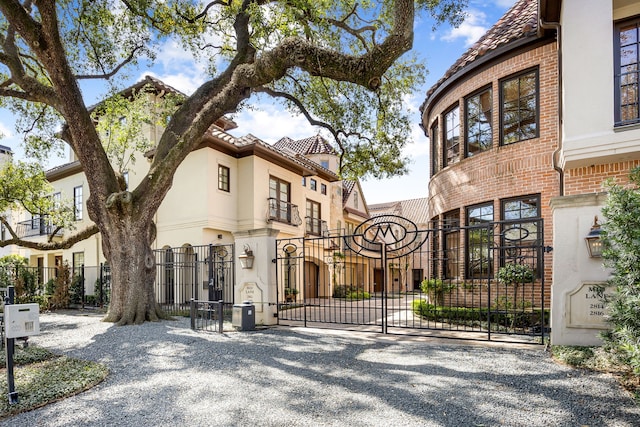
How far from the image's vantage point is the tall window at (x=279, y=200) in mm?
19719

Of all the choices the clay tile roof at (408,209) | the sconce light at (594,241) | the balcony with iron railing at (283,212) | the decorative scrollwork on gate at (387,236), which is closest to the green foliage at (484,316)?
the decorative scrollwork on gate at (387,236)

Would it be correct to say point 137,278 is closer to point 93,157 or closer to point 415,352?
point 93,157

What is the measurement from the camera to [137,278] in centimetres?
1047

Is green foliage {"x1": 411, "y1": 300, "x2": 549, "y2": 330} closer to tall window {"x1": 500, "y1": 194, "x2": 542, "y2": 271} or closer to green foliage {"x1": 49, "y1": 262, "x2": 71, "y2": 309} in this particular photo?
tall window {"x1": 500, "y1": 194, "x2": 542, "y2": 271}

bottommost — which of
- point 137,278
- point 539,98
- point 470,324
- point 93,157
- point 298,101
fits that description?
point 470,324

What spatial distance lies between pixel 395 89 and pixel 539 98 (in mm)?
3967

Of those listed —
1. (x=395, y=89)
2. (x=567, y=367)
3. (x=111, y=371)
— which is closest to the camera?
(x=567, y=367)

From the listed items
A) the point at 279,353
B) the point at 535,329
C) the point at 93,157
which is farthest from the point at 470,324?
the point at 93,157

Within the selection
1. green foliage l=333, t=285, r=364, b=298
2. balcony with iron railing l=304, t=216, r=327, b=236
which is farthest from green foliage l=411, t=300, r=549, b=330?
balcony with iron railing l=304, t=216, r=327, b=236

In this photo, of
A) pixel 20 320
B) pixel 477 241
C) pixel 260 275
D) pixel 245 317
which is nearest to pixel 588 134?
pixel 477 241

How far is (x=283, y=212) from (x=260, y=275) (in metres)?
11.2

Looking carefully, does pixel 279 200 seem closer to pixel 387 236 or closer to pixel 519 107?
pixel 387 236

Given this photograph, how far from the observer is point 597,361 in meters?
5.35

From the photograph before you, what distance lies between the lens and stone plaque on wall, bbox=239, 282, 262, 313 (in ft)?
31.4
